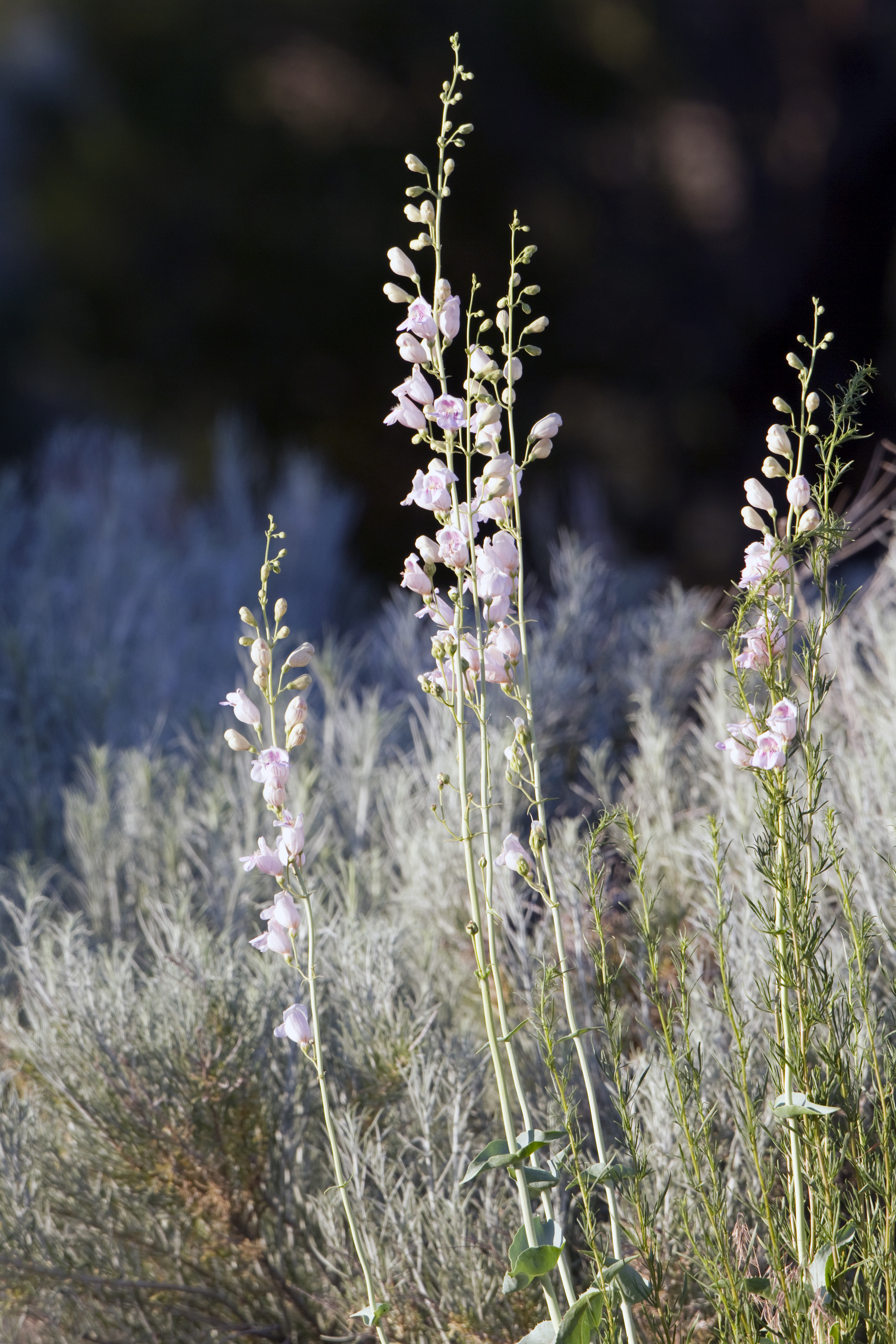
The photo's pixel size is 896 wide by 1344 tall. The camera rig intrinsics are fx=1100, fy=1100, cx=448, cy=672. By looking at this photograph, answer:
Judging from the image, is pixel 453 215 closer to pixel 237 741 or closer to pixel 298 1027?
pixel 237 741

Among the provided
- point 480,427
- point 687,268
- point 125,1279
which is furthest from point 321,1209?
point 687,268

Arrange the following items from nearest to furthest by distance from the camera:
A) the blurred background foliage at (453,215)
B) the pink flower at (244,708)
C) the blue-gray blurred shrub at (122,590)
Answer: the pink flower at (244,708) → the blue-gray blurred shrub at (122,590) → the blurred background foliage at (453,215)

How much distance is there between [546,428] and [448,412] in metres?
0.12

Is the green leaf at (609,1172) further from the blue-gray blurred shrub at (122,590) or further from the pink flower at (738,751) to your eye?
the blue-gray blurred shrub at (122,590)

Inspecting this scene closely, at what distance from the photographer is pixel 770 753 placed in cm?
85

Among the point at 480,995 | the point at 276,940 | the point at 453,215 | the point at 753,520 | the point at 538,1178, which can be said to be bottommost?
the point at 538,1178

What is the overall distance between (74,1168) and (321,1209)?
362 millimetres

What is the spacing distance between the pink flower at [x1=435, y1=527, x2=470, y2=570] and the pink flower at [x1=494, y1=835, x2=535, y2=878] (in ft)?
0.77

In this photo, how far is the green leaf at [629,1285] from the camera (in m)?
0.90

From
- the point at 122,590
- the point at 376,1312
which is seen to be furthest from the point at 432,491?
the point at 122,590

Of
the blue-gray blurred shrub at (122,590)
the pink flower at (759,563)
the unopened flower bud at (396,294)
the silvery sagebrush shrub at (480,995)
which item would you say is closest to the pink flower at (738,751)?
the silvery sagebrush shrub at (480,995)

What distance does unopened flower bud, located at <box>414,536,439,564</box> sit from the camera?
0.92 metres

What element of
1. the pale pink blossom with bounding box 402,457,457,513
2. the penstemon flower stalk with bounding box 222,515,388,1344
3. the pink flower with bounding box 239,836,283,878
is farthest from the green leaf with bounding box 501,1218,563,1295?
the pale pink blossom with bounding box 402,457,457,513

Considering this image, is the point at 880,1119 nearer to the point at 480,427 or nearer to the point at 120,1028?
the point at 480,427
